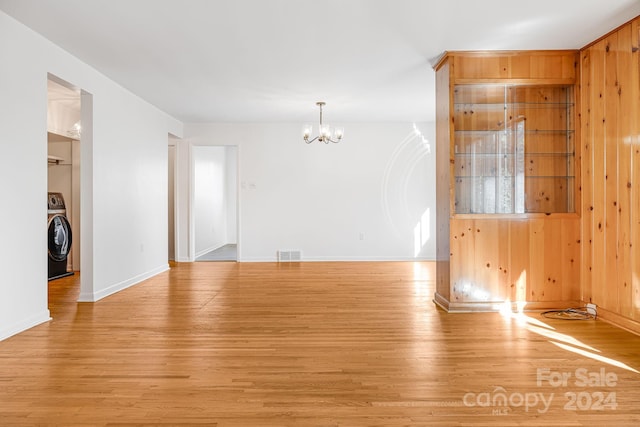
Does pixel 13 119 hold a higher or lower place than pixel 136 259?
higher

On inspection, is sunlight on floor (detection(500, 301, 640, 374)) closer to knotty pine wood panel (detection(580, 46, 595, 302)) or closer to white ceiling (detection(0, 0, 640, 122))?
knotty pine wood panel (detection(580, 46, 595, 302))

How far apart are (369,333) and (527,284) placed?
1829 millimetres

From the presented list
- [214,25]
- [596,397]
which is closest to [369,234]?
[214,25]

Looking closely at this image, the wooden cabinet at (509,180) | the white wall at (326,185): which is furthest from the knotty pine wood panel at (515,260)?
the white wall at (326,185)

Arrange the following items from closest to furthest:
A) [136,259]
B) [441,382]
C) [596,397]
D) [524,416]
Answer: [524,416], [596,397], [441,382], [136,259]

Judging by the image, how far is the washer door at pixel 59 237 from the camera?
5.45m

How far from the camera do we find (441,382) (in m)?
2.27

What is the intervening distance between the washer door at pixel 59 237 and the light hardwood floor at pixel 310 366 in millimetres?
1523

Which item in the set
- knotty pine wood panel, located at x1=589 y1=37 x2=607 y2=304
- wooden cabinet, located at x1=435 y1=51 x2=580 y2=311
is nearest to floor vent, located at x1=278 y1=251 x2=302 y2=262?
wooden cabinet, located at x1=435 y1=51 x2=580 y2=311

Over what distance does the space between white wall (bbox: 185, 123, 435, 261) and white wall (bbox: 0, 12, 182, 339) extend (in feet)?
5.14

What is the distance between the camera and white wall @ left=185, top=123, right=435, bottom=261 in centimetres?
752

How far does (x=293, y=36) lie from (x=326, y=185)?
4.08 meters

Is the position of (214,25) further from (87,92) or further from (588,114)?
(588,114)

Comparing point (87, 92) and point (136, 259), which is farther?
point (136, 259)
